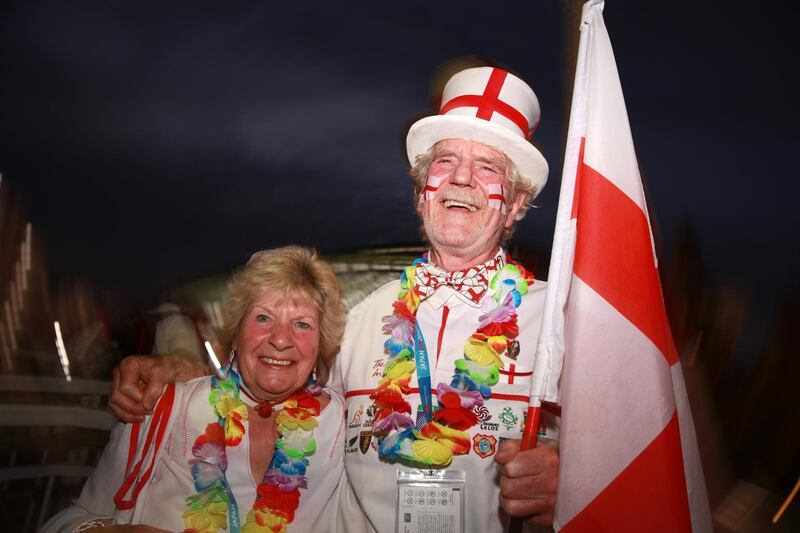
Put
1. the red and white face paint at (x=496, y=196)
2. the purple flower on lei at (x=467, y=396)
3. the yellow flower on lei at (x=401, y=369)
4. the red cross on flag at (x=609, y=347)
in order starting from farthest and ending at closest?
the red and white face paint at (x=496, y=196), the yellow flower on lei at (x=401, y=369), the purple flower on lei at (x=467, y=396), the red cross on flag at (x=609, y=347)

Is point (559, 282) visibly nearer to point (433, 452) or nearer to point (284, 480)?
point (433, 452)

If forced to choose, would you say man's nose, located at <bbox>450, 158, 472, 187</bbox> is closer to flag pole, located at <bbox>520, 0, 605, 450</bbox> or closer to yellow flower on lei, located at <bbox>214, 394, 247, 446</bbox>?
flag pole, located at <bbox>520, 0, 605, 450</bbox>

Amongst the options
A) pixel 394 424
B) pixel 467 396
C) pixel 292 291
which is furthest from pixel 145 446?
pixel 467 396

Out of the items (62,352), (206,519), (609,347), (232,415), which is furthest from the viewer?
(62,352)

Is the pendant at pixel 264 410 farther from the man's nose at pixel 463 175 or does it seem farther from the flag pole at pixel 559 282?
the man's nose at pixel 463 175

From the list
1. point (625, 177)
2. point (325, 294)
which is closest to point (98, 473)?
point (325, 294)

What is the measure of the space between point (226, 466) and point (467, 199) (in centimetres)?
153

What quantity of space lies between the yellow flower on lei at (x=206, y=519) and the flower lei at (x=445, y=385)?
0.67m

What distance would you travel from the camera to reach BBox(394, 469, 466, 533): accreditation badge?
195 cm

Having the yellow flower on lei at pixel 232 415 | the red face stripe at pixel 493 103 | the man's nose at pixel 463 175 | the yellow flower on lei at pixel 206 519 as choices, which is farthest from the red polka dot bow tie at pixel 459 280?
the yellow flower on lei at pixel 206 519

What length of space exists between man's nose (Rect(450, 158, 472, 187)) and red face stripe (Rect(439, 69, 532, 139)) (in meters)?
0.23

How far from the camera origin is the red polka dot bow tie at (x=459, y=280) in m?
2.48

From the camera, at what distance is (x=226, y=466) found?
2246mm

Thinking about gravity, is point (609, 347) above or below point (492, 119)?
below
